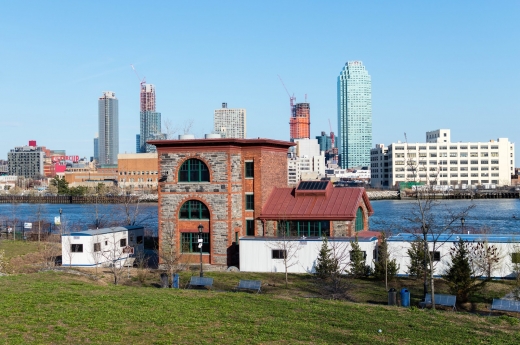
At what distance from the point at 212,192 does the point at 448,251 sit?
14923 millimetres

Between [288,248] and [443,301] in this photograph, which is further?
[288,248]

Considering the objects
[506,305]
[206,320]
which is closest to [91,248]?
[206,320]

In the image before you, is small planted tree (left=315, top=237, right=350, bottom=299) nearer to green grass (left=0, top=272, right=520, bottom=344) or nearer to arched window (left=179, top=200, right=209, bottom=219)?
green grass (left=0, top=272, right=520, bottom=344)

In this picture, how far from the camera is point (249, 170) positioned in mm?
43812

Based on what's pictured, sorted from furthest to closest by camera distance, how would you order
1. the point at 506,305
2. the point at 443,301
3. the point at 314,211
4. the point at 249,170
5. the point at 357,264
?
the point at 249,170, the point at 314,211, the point at 357,264, the point at 443,301, the point at 506,305

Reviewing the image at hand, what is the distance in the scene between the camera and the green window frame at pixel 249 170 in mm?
43688

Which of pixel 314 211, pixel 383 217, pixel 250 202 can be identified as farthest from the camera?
pixel 383 217

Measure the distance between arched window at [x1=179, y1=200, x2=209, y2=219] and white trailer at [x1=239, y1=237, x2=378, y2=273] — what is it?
11.4 feet

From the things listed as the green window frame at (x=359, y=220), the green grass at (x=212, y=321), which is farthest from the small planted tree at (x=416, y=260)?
the green grass at (x=212, y=321)

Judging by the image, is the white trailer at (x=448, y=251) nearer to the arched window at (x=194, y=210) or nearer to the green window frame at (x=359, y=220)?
the green window frame at (x=359, y=220)

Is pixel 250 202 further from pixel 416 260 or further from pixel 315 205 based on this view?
pixel 416 260

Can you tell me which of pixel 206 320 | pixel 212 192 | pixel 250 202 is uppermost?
pixel 212 192

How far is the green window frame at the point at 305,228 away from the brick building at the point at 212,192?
1944 mm

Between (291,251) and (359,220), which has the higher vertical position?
(359,220)
